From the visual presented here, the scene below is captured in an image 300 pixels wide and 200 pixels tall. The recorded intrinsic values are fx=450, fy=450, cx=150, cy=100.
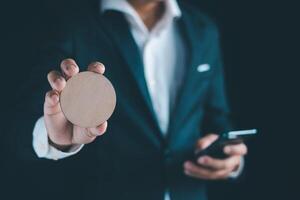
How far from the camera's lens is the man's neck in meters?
0.88

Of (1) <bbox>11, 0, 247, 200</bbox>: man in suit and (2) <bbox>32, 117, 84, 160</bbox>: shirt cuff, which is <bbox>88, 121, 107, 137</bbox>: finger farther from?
(1) <bbox>11, 0, 247, 200</bbox>: man in suit

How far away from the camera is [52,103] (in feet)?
1.80

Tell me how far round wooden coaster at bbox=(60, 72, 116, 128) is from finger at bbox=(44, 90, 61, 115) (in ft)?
0.04

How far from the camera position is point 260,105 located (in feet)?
3.93

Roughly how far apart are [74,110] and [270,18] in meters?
0.76

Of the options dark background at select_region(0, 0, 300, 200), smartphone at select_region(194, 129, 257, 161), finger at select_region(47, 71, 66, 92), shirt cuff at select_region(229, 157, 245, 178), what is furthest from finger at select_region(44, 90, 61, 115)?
dark background at select_region(0, 0, 300, 200)

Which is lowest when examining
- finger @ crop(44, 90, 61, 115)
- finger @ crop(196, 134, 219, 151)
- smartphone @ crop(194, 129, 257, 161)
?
smartphone @ crop(194, 129, 257, 161)

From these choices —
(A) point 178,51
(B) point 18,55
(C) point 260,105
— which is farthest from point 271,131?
(B) point 18,55

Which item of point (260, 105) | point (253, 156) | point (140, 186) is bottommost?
point (140, 186)

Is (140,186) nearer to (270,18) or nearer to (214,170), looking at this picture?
(214,170)

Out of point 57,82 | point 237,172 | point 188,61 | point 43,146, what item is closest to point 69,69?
point 57,82

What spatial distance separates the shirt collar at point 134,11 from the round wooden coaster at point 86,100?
0.31 m

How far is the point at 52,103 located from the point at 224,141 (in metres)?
0.34

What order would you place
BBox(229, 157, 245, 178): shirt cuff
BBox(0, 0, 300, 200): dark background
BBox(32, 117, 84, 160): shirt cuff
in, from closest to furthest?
BBox(32, 117, 84, 160): shirt cuff, BBox(229, 157, 245, 178): shirt cuff, BBox(0, 0, 300, 200): dark background
